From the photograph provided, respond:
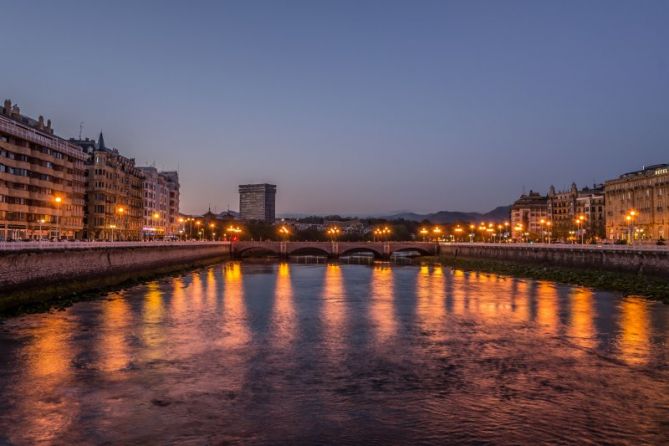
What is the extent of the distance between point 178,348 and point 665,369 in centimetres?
2028

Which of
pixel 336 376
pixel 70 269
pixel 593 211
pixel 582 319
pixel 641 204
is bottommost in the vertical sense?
Answer: pixel 336 376

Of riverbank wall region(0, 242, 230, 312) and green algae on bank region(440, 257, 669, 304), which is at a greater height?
riverbank wall region(0, 242, 230, 312)

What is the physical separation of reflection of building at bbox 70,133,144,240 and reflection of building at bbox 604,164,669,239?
312 ft

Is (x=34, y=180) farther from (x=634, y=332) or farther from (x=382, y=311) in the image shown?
(x=634, y=332)

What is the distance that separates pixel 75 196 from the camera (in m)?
107

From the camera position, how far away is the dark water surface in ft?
Answer: 55.5

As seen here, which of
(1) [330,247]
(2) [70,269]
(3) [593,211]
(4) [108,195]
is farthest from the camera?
(3) [593,211]

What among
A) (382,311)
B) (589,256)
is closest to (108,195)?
(589,256)

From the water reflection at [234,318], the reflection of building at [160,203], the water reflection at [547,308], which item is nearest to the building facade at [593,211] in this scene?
the reflection of building at [160,203]

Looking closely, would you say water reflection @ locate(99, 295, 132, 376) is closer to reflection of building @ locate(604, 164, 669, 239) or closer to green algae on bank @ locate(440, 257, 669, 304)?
green algae on bank @ locate(440, 257, 669, 304)

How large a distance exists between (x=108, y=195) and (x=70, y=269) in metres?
75.7

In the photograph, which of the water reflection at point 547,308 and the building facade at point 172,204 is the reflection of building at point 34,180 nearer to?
the water reflection at point 547,308

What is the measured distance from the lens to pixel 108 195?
399 feet

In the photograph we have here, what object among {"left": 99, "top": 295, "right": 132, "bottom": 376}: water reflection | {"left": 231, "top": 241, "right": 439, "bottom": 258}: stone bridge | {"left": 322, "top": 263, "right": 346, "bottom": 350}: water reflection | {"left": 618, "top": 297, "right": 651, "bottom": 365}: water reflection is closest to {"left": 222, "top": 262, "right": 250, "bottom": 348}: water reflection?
{"left": 322, "top": 263, "right": 346, "bottom": 350}: water reflection
